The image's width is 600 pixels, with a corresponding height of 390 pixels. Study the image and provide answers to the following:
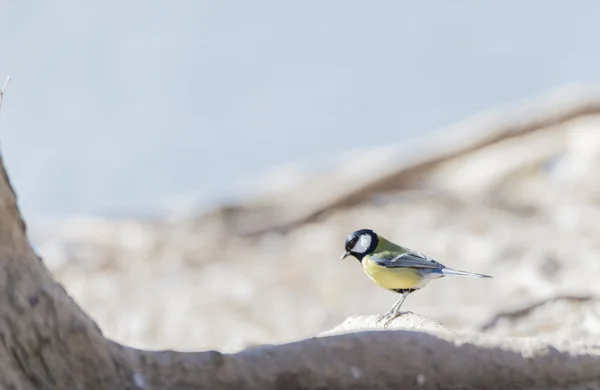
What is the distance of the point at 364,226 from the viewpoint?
12242mm

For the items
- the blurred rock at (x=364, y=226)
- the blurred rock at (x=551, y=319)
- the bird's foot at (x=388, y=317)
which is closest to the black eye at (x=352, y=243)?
the bird's foot at (x=388, y=317)

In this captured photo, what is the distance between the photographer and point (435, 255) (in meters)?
10.5

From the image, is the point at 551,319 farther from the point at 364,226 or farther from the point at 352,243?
the point at 364,226

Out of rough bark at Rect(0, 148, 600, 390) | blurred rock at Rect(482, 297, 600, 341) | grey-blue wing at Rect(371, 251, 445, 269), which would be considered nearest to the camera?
rough bark at Rect(0, 148, 600, 390)

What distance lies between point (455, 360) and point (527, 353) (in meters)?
0.27

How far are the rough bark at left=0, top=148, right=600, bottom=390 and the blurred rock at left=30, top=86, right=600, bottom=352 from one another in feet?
8.42

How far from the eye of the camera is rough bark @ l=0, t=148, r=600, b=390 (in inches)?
127

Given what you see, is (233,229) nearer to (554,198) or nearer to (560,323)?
(554,198)

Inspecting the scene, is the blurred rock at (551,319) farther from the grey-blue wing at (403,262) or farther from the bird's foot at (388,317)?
the grey-blue wing at (403,262)

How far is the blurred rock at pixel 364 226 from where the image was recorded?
9273 mm

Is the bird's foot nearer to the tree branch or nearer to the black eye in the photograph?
the tree branch

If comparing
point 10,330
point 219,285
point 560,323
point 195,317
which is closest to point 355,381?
point 10,330

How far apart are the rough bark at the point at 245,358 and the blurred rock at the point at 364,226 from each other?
8.42 feet

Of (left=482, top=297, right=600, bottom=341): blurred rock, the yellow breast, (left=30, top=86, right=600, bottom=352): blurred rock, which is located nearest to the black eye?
the yellow breast
